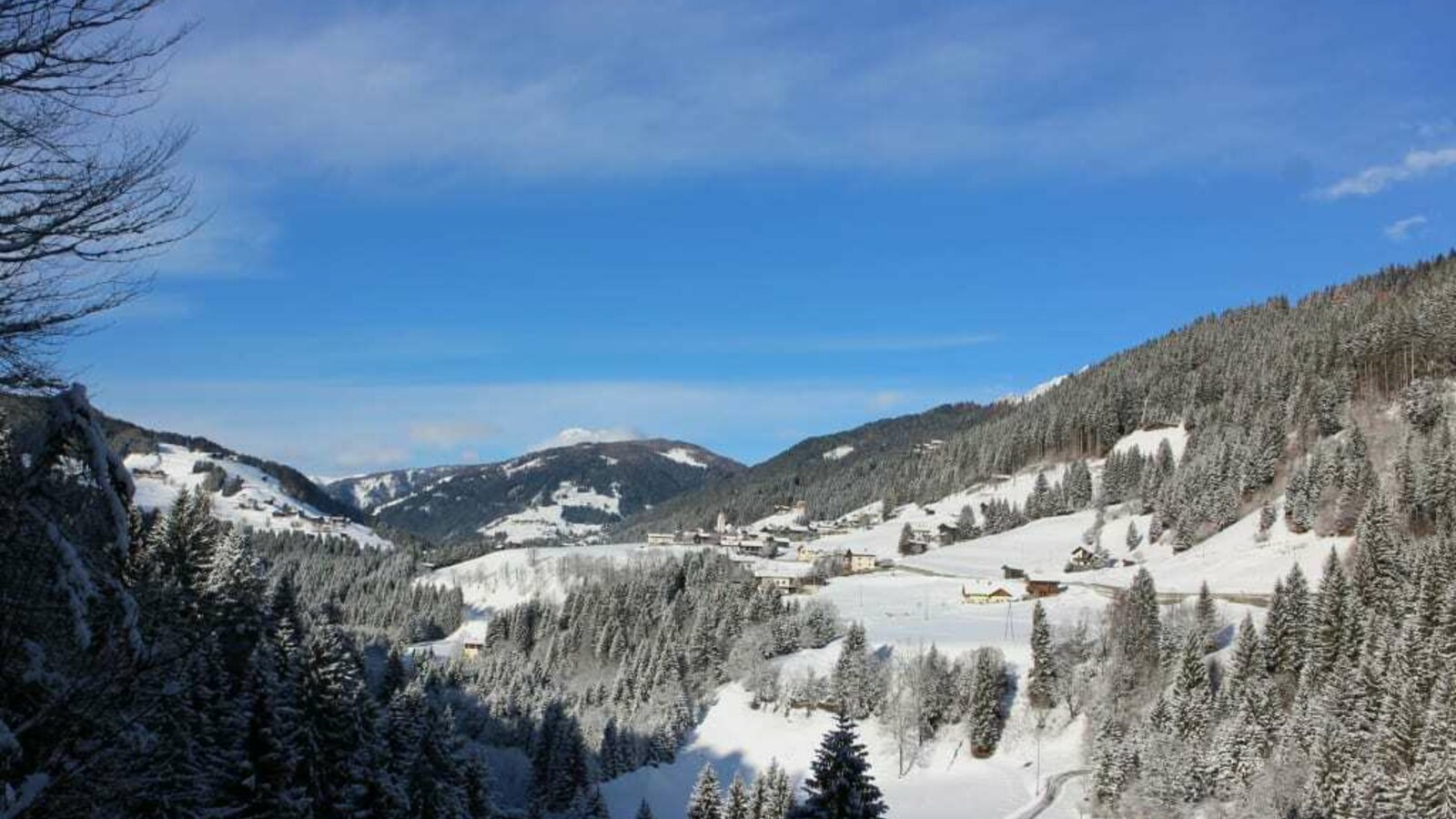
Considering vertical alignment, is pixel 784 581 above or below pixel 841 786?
above

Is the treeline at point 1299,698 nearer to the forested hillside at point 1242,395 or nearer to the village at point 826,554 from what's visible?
the village at point 826,554

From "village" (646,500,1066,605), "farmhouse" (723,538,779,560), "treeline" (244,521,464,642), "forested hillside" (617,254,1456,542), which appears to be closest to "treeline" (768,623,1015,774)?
"village" (646,500,1066,605)

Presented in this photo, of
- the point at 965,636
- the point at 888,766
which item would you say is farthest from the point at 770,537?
the point at 888,766

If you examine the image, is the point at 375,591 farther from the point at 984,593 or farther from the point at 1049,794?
the point at 1049,794

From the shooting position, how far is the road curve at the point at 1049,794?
51719 millimetres

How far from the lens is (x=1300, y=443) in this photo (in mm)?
102000

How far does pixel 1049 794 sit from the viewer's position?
2151 inches

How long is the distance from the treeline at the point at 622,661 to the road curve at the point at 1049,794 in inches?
946

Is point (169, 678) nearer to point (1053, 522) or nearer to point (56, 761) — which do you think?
point (56, 761)

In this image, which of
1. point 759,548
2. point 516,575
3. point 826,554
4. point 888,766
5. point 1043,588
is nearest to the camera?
point 888,766

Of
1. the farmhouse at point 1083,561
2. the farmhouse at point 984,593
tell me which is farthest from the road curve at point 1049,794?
the farmhouse at point 1083,561

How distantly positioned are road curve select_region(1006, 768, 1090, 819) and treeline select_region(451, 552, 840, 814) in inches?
946

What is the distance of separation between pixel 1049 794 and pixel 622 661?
1984 inches

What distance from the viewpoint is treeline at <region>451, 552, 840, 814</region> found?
226ft
